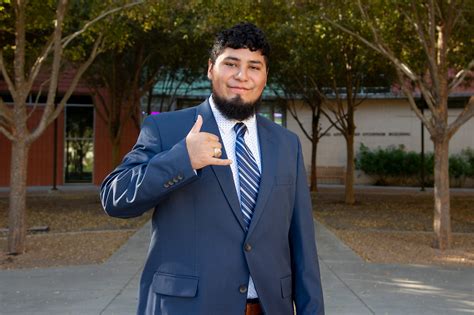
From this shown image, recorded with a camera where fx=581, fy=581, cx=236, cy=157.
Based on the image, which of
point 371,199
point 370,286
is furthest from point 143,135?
point 371,199

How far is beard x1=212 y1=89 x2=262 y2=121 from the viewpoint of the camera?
7.24 ft

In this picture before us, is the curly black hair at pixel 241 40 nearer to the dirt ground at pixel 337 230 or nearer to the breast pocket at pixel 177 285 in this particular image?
the breast pocket at pixel 177 285

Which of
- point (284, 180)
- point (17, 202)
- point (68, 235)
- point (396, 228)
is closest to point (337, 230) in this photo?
point (396, 228)

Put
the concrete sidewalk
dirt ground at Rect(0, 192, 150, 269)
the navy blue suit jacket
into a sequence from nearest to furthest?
the navy blue suit jacket < the concrete sidewalk < dirt ground at Rect(0, 192, 150, 269)

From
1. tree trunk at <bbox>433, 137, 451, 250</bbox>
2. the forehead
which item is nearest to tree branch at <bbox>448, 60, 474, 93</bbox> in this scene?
tree trunk at <bbox>433, 137, 451, 250</bbox>

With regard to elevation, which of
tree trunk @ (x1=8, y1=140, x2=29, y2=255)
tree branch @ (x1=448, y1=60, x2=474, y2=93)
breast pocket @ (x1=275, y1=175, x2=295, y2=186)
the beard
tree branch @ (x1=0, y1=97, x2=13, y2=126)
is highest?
tree branch @ (x1=448, y1=60, x2=474, y2=93)

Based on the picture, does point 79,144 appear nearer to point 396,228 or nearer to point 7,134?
point 7,134

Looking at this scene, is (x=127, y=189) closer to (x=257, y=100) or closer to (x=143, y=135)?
(x=143, y=135)

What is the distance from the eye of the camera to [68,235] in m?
11.2

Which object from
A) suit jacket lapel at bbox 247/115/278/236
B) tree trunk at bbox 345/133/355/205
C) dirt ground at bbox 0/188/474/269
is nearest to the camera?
suit jacket lapel at bbox 247/115/278/236

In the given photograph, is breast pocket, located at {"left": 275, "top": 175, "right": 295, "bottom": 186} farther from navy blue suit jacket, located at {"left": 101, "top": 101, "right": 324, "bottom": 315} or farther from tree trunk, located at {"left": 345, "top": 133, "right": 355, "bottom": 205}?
tree trunk, located at {"left": 345, "top": 133, "right": 355, "bottom": 205}

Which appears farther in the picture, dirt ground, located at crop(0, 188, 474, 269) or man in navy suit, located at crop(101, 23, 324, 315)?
dirt ground, located at crop(0, 188, 474, 269)

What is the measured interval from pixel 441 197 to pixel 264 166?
8333 millimetres

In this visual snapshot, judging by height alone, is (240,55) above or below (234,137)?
above
